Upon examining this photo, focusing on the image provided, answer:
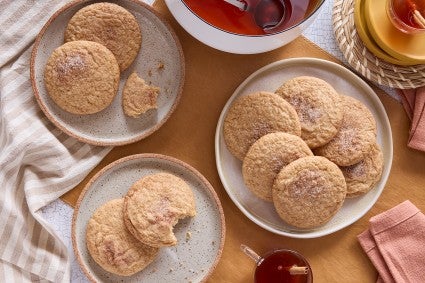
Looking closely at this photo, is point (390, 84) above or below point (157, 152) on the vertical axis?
above

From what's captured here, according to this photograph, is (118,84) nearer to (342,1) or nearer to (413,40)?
(342,1)

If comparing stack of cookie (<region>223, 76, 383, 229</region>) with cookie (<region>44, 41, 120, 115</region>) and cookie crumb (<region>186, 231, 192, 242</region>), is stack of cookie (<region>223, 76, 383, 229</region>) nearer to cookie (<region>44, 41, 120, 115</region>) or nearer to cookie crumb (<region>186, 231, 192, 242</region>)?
cookie crumb (<region>186, 231, 192, 242</region>)

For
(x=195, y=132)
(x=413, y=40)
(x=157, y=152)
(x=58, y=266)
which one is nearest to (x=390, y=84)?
(x=413, y=40)

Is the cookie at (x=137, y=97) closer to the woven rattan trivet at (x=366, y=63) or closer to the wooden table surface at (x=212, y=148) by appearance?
the wooden table surface at (x=212, y=148)

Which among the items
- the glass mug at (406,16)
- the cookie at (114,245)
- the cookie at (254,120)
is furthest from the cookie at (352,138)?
the cookie at (114,245)

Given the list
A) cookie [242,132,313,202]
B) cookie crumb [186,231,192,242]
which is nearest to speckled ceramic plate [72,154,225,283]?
cookie crumb [186,231,192,242]
